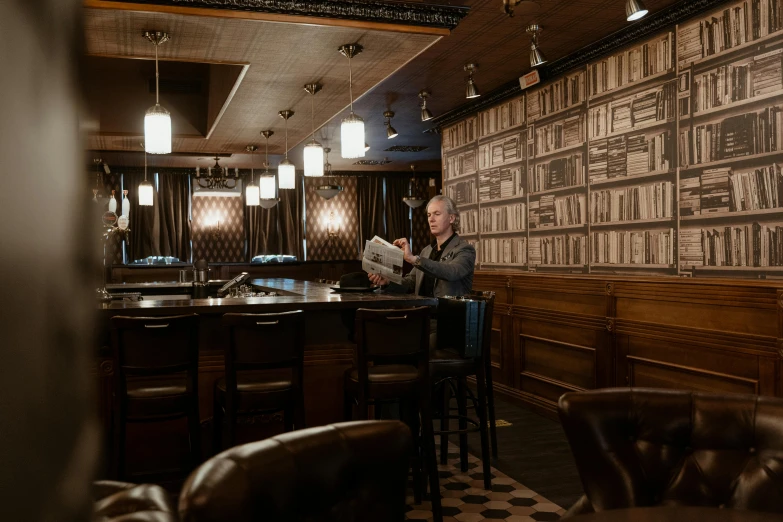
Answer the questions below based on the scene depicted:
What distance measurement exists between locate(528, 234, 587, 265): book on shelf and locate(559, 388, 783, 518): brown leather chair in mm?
3833

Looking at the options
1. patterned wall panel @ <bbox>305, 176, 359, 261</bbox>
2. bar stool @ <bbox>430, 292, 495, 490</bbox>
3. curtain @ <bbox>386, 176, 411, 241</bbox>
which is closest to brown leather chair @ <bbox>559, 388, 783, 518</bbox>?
bar stool @ <bbox>430, 292, 495, 490</bbox>

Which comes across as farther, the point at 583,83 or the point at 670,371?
the point at 583,83

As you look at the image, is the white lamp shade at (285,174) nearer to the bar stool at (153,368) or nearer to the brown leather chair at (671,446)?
the bar stool at (153,368)

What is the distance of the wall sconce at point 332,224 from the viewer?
14500mm

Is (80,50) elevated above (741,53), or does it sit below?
below

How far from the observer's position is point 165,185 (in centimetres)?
1350

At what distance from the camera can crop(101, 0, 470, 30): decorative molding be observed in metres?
4.00

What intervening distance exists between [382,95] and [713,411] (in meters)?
6.01

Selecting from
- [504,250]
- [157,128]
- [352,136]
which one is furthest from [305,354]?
[504,250]

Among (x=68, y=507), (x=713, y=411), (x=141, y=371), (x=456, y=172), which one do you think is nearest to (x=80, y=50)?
(x=68, y=507)

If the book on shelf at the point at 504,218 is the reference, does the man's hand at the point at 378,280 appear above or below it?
below

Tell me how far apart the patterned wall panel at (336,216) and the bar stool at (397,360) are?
36.2 ft

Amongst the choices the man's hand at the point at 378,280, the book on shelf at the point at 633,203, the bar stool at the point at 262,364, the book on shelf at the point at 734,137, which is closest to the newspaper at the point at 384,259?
the man's hand at the point at 378,280

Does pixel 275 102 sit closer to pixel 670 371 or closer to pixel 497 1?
pixel 497 1
